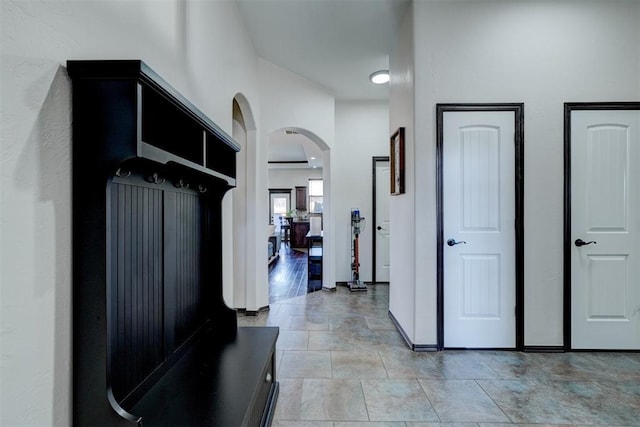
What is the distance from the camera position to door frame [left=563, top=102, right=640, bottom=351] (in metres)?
2.72

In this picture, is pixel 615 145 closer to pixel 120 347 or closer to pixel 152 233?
pixel 152 233

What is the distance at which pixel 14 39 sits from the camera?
0.79m

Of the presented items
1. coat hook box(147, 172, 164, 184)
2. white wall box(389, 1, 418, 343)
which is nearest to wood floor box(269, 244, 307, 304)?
white wall box(389, 1, 418, 343)

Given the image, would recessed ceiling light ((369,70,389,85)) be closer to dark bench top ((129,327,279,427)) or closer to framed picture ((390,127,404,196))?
framed picture ((390,127,404,196))

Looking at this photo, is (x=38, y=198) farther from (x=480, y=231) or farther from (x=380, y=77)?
(x=380, y=77)

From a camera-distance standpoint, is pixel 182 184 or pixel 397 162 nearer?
pixel 182 184

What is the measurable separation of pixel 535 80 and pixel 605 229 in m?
1.39

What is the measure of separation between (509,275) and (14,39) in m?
3.21

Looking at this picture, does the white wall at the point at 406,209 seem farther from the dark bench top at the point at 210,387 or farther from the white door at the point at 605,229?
the dark bench top at the point at 210,387

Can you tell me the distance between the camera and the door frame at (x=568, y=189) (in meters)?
2.72

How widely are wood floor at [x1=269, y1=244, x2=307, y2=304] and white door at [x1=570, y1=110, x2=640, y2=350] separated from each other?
3278 mm

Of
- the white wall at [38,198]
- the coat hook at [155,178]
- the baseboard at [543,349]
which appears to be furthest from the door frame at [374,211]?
the white wall at [38,198]

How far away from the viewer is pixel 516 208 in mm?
2746

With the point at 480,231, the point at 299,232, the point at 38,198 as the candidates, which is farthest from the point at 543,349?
the point at 299,232
